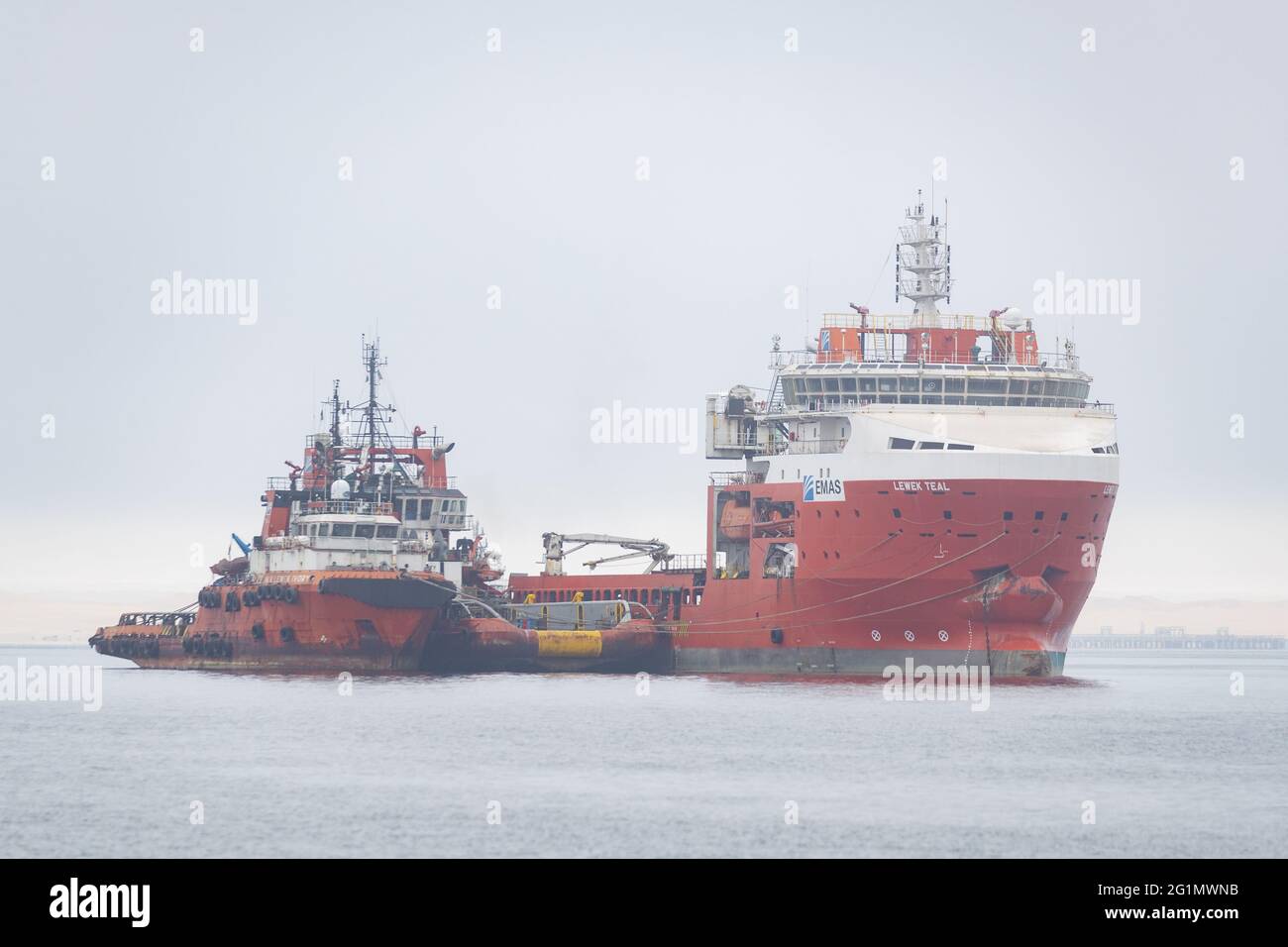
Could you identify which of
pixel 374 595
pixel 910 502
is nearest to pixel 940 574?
pixel 910 502

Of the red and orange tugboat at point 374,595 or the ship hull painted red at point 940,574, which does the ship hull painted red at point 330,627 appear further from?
the ship hull painted red at point 940,574

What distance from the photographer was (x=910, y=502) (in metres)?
69.6

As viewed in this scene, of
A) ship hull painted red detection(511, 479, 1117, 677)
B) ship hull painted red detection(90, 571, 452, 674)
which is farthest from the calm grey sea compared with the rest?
ship hull painted red detection(90, 571, 452, 674)

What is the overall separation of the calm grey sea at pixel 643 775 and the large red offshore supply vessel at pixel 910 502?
8.94ft

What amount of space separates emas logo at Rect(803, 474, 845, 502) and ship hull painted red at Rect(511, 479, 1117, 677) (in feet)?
1.02

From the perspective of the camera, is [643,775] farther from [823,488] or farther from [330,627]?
[330,627]

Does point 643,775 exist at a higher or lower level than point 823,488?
lower

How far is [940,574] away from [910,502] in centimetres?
249

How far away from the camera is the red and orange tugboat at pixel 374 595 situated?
255ft

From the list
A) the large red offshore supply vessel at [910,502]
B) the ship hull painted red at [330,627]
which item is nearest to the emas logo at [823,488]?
the large red offshore supply vessel at [910,502]

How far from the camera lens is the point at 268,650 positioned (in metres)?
81.2
